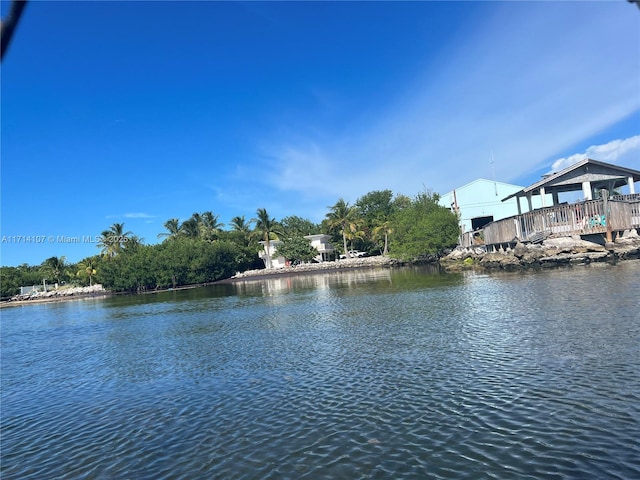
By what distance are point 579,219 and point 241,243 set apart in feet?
227

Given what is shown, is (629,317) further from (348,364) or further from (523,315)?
(348,364)

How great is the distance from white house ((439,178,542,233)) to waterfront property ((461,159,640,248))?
25.2 metres

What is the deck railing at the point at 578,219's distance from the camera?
3475 centimetres

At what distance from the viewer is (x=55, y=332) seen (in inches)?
1267

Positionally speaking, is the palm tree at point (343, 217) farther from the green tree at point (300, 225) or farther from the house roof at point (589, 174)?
the house roof at point (589, 174)

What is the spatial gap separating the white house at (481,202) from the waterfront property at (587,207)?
25178 millimetres

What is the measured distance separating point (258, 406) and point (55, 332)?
27.7 m

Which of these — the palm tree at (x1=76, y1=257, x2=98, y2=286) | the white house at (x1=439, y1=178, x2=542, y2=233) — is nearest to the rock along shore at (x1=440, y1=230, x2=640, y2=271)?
the white house at (x1=439, y1=178, x2=542, y2=233)

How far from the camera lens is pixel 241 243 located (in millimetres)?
94000

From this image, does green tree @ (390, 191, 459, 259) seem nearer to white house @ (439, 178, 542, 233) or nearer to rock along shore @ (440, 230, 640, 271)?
white house @ (439, 178, 542, 233)

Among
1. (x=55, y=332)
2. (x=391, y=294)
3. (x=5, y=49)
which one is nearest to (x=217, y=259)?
(x=55, y=332)

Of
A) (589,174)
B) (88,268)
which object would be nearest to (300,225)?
(88,268)

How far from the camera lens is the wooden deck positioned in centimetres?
3475

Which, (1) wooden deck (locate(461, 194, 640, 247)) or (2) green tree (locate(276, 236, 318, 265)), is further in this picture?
(2) green tree (locate(276, 236, 318, 265))
